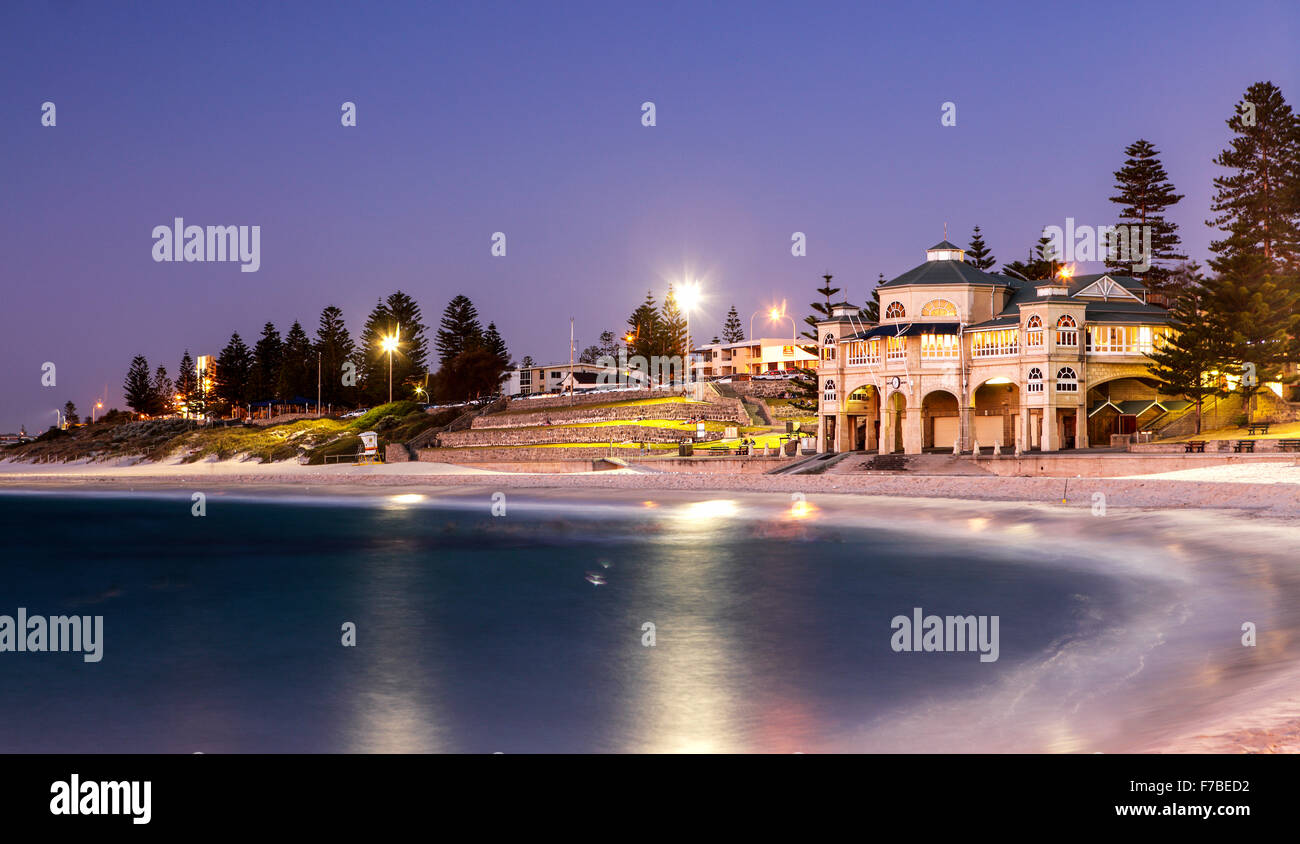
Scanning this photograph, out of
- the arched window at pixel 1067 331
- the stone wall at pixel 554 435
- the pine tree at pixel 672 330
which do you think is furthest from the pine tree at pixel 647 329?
the arched window at pixel 1067 331

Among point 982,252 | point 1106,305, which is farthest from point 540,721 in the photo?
point 982,252

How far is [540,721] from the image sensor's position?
40.7ft

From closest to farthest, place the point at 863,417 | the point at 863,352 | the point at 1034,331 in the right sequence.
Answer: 1. the point at 1034,331
2. the point at 863,352
3. the point at 863,417

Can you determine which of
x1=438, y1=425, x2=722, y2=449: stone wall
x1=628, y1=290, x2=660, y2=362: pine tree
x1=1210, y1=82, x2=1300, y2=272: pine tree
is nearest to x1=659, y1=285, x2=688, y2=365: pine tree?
x1=628, y1=290, x2=660, y2=362: pine tree

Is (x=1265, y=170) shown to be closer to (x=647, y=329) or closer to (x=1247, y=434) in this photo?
(x=1247, y=434)

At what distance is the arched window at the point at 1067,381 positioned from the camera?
168ft

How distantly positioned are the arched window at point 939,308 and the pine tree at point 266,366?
99179 millimetres

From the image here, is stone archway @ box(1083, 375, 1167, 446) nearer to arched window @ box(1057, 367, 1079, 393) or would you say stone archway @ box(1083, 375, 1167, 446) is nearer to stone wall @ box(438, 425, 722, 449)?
arched window @ box(1057, 367, 1079, 393)

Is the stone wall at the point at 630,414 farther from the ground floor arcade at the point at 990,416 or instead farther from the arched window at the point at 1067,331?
the arched window at the point at 1067,331

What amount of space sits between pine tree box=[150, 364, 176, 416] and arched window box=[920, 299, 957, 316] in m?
138

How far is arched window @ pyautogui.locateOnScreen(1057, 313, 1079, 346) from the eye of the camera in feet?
170

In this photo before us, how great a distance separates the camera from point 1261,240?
60.6m

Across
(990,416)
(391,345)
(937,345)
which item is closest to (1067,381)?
(990,416)

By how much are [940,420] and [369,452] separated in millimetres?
44764
